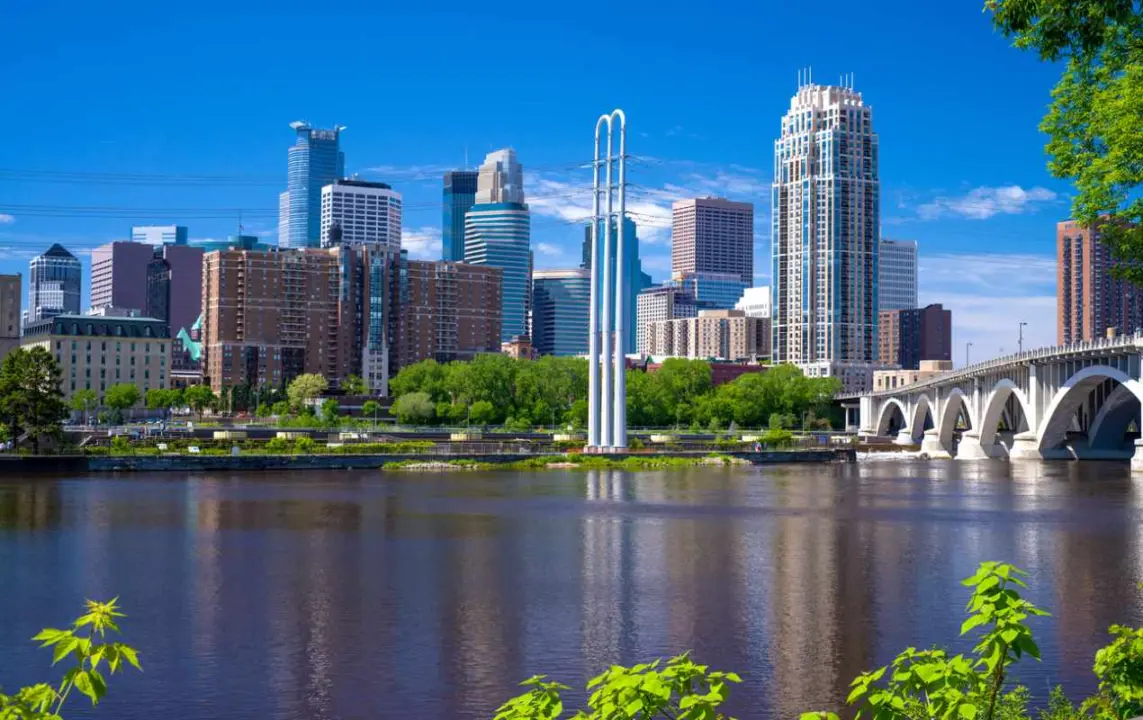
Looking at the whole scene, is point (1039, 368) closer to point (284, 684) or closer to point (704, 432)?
point (704, 432)

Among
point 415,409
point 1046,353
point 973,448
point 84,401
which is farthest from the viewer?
point 84,401

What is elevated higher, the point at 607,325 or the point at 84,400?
the point at 607,325

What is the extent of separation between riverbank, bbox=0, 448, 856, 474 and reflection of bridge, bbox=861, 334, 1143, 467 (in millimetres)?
28642

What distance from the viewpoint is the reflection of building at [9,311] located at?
17175cm

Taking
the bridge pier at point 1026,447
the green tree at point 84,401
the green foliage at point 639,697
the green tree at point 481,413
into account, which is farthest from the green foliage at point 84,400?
the green foliage at point 639,697

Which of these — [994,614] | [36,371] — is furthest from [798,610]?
[36,371]

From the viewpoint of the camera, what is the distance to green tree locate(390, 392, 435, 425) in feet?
579

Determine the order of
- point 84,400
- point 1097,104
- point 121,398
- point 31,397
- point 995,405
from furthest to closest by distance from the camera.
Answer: point 121,398 < point 84,400 < point 995,405 < point 31,397 < point 1097,104

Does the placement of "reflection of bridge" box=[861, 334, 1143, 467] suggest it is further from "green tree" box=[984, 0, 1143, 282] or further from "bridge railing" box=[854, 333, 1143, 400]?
"green tree" box=[984, 0, 1143, 282]

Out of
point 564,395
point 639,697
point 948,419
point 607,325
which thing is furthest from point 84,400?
point 639,697

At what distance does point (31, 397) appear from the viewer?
87188 mm

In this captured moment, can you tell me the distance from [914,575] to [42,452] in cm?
6904

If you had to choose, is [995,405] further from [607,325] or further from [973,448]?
[607,325]

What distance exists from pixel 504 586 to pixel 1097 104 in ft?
70.3
